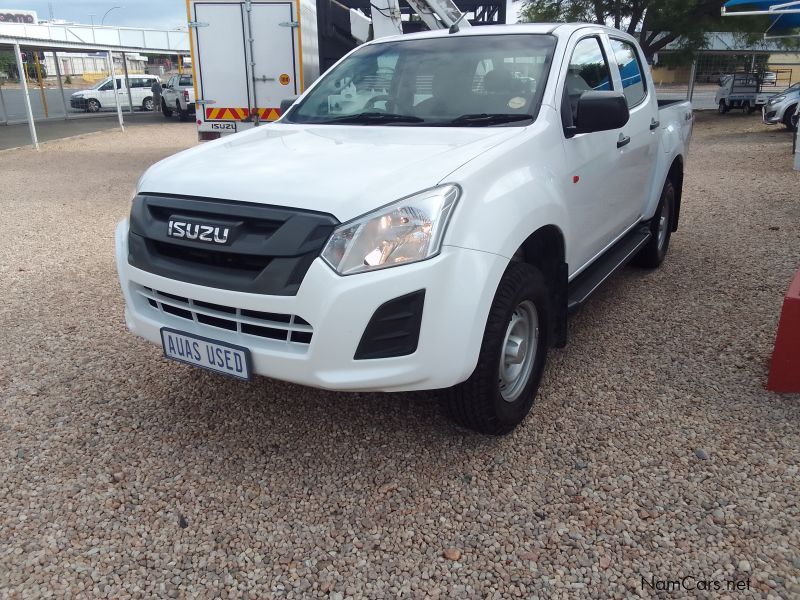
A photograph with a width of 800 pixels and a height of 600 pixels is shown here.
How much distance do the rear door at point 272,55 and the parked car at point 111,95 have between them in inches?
860

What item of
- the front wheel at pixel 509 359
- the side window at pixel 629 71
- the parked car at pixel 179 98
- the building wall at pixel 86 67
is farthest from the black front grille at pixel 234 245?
the building wall at pixel 86 67

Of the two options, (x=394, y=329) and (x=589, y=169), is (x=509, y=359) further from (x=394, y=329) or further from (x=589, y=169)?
(x=589, y=169)

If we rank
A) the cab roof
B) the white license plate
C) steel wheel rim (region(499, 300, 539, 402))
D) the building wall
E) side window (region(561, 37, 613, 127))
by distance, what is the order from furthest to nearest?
the building wall < the cab roof < side window (region(561, 37, 613, 127)) < steel wheel rim (region(499, 300, 539, 402)) < the white license plate

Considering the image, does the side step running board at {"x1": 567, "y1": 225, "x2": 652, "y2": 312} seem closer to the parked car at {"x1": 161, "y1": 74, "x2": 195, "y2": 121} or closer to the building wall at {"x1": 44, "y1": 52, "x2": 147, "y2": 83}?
the parked car at {"x1": 161, "y1": 74, "x2": 195, "y2": 121}

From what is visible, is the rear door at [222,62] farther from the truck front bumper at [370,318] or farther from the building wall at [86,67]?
the building wall at [86,67]

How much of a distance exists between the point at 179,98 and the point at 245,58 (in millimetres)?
16032

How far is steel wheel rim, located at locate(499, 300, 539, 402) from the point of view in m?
2.89

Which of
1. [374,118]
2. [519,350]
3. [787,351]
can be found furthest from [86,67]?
[787,351]

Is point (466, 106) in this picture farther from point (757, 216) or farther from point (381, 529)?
point (757, 216)

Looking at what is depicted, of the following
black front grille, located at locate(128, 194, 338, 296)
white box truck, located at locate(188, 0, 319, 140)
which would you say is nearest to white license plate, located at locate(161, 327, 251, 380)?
black front grille, located at locate(128, 194, 338, 296)

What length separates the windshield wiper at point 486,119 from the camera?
10.6 feet

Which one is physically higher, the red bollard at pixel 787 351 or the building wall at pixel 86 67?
the red bollard at pixel 787 351

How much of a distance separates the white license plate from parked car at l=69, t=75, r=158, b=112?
29.5 m

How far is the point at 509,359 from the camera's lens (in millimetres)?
2910
